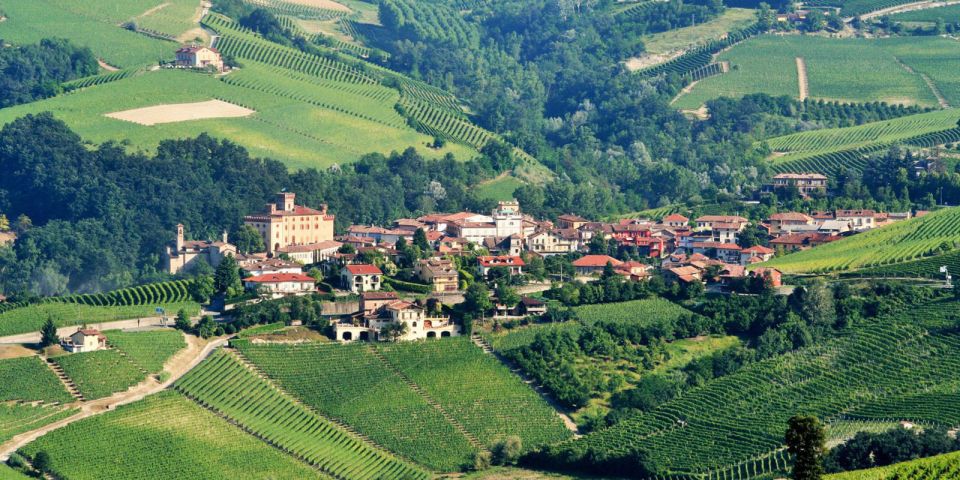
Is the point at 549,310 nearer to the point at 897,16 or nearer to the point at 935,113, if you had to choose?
the point at 935,113

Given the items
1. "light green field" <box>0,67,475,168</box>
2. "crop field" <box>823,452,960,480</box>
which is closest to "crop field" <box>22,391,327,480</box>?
"crop field" <box>823,452,960,480</box>

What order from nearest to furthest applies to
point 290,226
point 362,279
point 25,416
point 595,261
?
point 25,416 < point 362,279 < point 595,261 < point 290,226

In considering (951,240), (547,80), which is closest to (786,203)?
(951,240)

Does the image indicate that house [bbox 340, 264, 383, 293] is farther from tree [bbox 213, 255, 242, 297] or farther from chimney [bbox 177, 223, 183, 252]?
chimney [bbox 177, 223, 183, 252]

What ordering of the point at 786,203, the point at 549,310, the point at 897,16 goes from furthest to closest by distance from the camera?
the point at 897,16 → the point at 786,203 → the point at 549,310

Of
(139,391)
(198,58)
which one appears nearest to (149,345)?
(139,391)

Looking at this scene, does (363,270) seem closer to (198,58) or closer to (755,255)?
(755,255)
